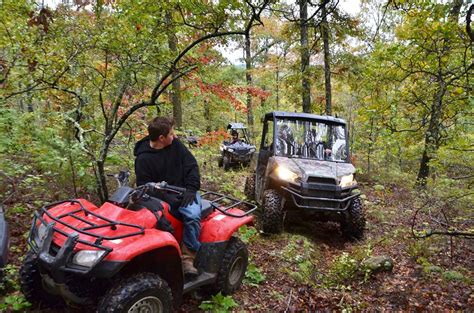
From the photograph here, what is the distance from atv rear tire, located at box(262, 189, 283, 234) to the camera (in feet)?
20.5

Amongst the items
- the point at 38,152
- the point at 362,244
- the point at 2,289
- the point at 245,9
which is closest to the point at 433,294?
the point at 362,244

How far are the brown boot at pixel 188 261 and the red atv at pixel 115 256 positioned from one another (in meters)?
0.06

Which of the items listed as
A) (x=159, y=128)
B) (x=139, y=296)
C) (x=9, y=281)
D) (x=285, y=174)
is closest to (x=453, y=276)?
(x=285, y=174)

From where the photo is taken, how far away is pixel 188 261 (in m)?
3.81

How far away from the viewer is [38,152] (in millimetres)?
5355

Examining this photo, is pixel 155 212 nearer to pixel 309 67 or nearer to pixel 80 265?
pixel 80 265

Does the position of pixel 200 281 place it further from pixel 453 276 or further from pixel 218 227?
pixel 453 276

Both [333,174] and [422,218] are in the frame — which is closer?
[333,174]

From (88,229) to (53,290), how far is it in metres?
0.66

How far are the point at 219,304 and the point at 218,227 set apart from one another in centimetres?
84

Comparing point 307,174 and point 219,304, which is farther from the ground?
point 307,174

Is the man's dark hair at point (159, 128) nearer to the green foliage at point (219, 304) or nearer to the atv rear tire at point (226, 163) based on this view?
the green foliage at point (219, 304)

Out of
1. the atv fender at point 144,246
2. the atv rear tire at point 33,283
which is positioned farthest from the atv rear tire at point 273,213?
the atv rear tire at point 33,283

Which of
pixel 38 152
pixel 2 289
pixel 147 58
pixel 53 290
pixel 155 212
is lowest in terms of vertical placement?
pixel 2 289
